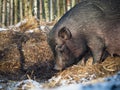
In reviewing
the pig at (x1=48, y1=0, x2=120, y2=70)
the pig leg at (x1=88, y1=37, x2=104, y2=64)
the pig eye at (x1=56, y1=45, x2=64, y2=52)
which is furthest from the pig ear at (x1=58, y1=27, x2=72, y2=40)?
the pig leg at (x1=88, y1=37, x2=104, y2=64)

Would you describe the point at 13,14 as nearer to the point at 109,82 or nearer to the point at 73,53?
the point at 73,53

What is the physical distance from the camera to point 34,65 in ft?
17.7

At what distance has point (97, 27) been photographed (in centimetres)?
463

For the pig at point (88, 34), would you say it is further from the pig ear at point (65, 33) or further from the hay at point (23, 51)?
the hay at point (23, 51)

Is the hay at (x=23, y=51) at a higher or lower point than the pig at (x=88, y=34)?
lower

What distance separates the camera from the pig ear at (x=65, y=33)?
4734mm

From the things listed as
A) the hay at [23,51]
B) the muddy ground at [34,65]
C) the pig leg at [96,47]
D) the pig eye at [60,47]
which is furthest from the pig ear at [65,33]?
the hay at [23,51]

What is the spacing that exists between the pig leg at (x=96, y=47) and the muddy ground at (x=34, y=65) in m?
0.11

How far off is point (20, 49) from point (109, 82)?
5398 mm

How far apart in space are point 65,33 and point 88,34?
33 centimetres

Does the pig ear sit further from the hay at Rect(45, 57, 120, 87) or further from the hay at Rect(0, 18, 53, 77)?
the hay at Rect(0, 18, 53, 77)

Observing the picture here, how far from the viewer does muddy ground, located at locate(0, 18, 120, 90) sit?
159 inches

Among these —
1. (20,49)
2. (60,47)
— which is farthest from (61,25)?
(20,49)

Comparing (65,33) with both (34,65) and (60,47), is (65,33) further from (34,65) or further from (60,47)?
(34,65)
